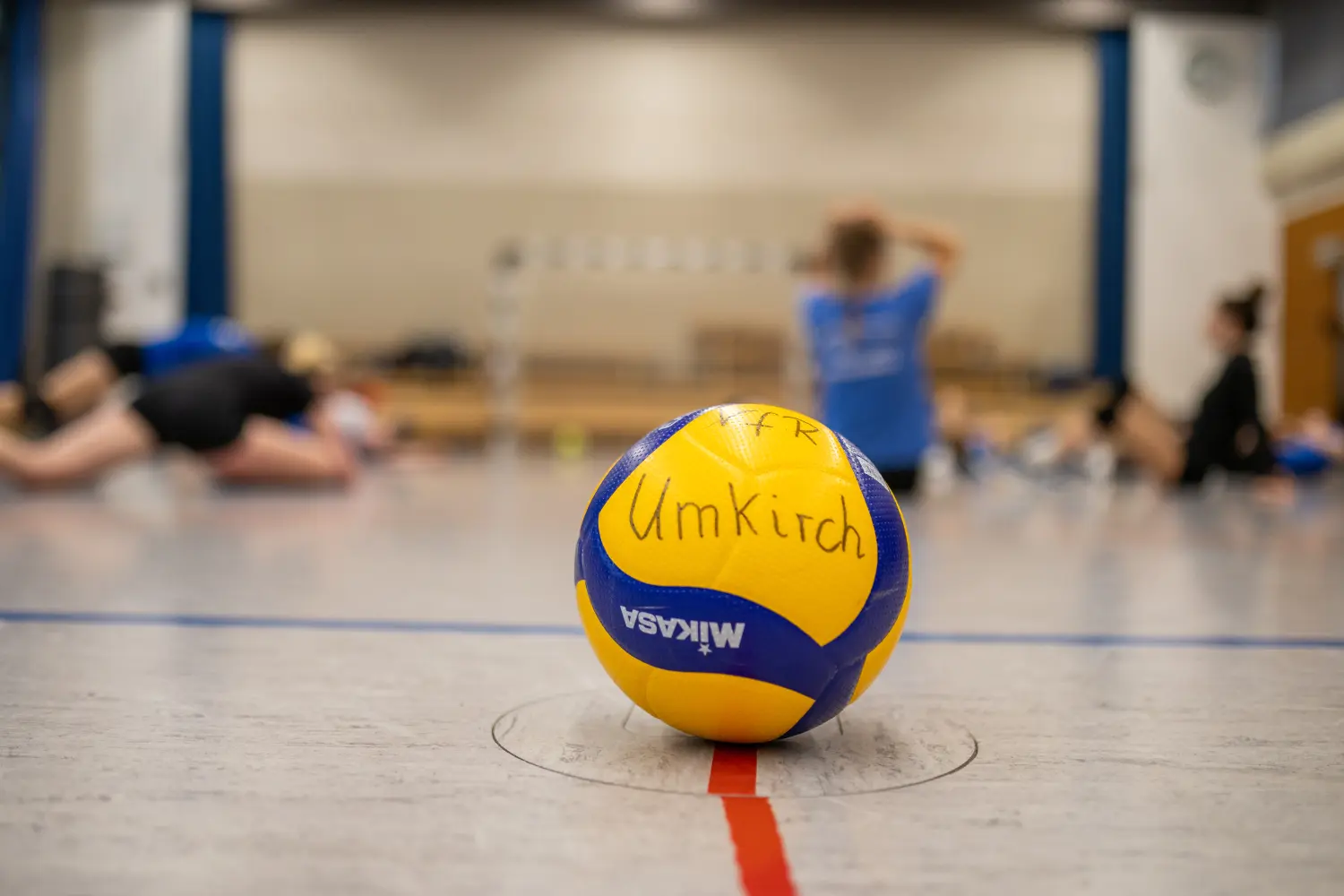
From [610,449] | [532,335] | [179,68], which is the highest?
[179,68]

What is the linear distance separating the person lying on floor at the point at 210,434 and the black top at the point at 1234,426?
185 inches

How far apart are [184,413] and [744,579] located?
3976 millimetres

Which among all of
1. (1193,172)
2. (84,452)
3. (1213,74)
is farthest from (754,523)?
(1213,74)

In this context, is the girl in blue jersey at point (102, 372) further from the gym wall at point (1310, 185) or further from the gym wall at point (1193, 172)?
the gym wall at point (1193, 172)

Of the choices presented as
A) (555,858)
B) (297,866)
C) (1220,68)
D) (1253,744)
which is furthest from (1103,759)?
(1220,68)

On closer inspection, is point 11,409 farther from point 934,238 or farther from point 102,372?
point 934,238

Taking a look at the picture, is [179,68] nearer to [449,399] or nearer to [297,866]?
[449,399]

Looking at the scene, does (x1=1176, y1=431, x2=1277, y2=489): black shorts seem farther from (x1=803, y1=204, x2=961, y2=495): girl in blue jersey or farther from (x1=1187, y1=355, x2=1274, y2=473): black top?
(x1=803, y1=204, x2=961, y2=495): girl in blue jersey

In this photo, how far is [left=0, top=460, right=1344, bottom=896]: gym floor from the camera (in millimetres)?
1076

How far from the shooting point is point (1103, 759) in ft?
4.78

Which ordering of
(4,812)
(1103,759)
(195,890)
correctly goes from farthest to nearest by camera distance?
1. (1103,759)
2. (4,812)
3. (195,890)

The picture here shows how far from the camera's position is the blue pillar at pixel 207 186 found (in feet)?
42.9

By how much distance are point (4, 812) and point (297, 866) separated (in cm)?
37

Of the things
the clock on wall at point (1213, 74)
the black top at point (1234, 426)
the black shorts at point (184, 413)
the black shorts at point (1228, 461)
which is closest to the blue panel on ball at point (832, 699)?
the black shorts at point (184, 413)
